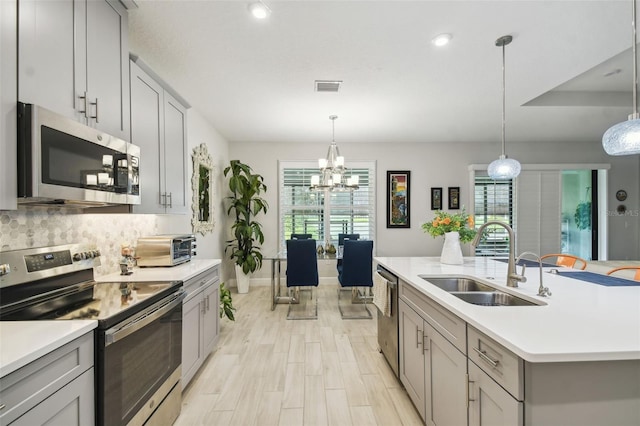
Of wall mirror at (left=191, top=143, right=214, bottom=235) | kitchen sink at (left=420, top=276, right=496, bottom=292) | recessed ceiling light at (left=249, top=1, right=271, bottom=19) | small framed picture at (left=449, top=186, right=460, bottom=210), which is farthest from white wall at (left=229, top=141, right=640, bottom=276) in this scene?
recessed ceiling light at (left=249, top=1, right=271, bottom=19)

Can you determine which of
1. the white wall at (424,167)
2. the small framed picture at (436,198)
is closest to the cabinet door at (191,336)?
the white wall at (424,167)

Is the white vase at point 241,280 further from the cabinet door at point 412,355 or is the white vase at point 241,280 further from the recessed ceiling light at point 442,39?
the recessed ceiling light at point 442,39

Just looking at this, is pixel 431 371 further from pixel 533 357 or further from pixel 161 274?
pixel 161 274

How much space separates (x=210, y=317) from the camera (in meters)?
2.57

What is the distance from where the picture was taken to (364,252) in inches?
150

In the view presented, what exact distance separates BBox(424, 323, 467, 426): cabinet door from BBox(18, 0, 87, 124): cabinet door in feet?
7.13

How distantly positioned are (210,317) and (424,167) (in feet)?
15.2

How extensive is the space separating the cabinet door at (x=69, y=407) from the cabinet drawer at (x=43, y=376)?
0.07ft

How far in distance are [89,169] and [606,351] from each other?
221cm

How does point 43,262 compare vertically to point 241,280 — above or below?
above

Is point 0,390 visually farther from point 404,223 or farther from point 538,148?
point 538,148

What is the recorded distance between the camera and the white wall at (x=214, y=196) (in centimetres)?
317

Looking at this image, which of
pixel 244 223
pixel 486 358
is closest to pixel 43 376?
pixel 486 358

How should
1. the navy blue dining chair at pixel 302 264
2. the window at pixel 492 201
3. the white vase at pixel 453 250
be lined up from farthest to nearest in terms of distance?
the window at pixel 492 201, the navy blue dining chair at pixel 302 264, the white vase at pixel 453 250
